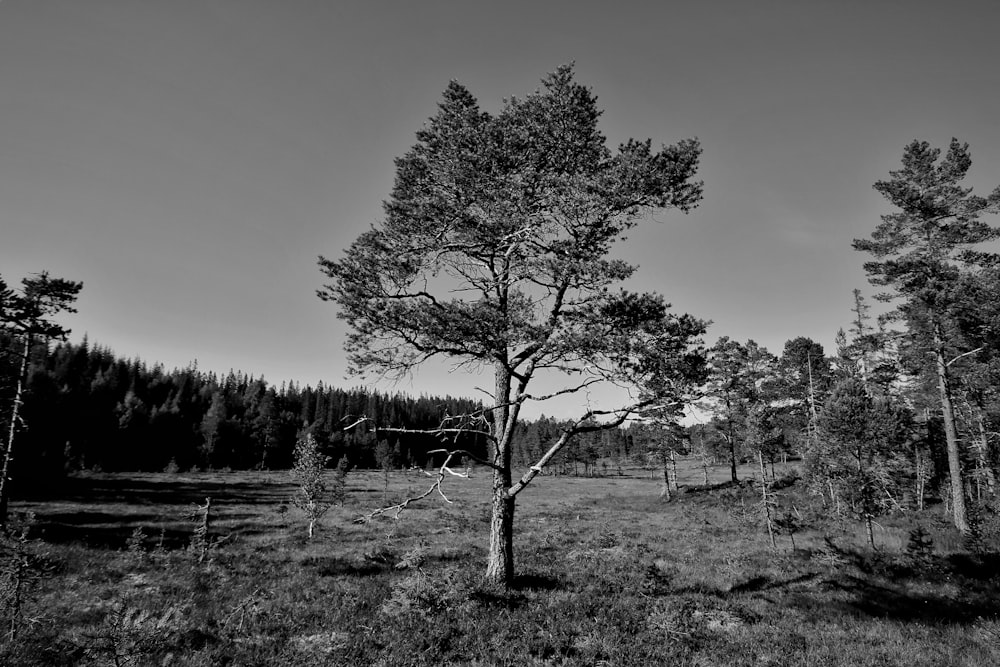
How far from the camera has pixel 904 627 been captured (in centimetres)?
957

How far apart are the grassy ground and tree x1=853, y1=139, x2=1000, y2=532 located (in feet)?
27.2

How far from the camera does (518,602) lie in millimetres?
10086

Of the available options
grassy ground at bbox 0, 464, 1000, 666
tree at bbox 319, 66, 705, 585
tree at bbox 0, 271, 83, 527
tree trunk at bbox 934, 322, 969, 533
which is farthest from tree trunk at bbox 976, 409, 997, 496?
tree at bbox 0, 271, 83, 527

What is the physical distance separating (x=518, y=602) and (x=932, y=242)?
22.7 meters

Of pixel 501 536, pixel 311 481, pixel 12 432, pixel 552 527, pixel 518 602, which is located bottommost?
pixel 552 527

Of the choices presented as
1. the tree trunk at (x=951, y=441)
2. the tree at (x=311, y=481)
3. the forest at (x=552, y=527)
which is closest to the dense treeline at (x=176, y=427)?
the tree at (x=311, y=481)

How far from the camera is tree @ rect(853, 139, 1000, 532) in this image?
1802 centimetres

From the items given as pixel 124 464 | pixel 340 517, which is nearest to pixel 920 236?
pixel 340 517

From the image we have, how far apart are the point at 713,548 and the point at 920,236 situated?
16.7 meters

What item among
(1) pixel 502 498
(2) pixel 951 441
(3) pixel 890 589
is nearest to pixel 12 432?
(1) pixel 502 498

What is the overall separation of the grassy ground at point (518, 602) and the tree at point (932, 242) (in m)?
8.30

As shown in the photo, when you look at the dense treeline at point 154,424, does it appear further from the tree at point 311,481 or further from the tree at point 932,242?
the tree at point 932,242

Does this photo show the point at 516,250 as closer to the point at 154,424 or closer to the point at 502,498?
the point at 502,498

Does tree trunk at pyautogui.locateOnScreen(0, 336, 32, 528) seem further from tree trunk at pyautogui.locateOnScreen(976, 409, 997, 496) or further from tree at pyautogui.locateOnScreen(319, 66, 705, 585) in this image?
tree trunk at pyautogui.locateOnScreen(976, 409, 997, 496)
